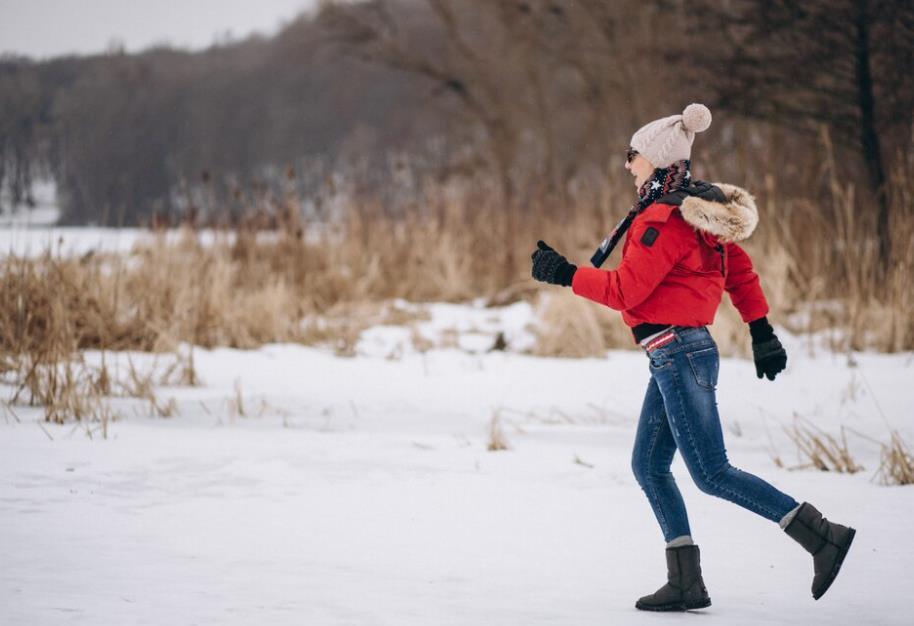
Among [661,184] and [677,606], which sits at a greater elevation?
[661,184]

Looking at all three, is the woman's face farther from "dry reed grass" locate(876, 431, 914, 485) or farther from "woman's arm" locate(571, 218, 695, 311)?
"dry reed grass" locate(876, 431, 914, 485)

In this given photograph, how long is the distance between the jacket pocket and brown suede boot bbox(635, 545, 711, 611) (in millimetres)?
477

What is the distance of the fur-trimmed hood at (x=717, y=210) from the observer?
2.64 metres

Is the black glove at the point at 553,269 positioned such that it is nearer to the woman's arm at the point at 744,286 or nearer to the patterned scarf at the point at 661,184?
the patterned scarf at the point at 661,184

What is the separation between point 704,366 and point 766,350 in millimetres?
302

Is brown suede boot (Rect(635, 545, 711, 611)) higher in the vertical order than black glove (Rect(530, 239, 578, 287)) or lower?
lower

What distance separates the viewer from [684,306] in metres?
2.68

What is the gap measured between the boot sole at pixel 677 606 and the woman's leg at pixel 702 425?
1.00ft

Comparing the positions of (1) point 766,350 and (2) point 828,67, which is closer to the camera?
(1) point 766,350

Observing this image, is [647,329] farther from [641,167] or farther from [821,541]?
[821,541]

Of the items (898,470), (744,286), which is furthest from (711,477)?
(898,470)

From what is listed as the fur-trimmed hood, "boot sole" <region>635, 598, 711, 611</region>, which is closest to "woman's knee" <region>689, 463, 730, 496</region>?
"boot sole" <region>635, 598, 711, 611</region>

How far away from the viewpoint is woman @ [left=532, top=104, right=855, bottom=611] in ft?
8.70

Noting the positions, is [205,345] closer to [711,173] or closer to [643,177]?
[711,173]
